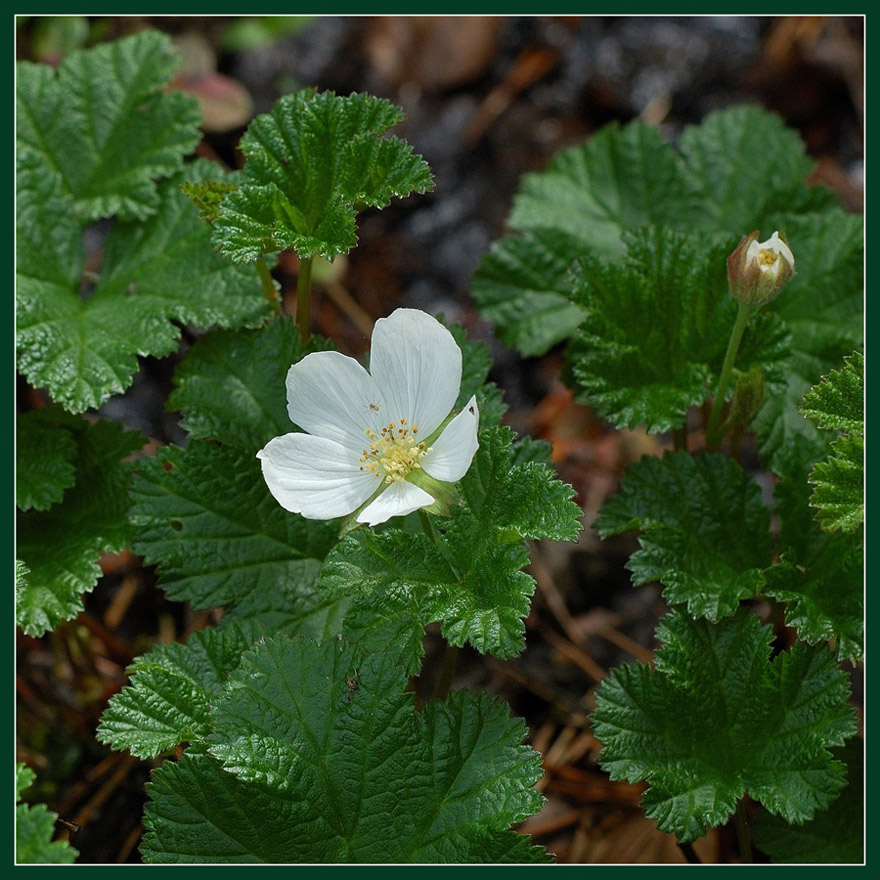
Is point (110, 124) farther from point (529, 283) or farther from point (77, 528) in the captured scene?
point (529, 283)

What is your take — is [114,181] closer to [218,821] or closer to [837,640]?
[218,821]

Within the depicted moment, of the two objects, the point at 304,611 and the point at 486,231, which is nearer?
the point at 304,611

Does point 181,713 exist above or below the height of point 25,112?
below

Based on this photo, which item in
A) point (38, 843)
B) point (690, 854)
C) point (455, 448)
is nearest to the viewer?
point (38, 843)

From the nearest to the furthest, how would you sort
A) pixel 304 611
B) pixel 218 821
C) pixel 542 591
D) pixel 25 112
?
pixel 218 821 → pixel 304 611 → pixel 25 112 → pixel 542 591

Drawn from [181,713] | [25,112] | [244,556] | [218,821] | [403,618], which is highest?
[25,112]

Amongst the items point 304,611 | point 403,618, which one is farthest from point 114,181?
point 403,618

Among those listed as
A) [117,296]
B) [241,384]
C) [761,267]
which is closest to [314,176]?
[241,384]
